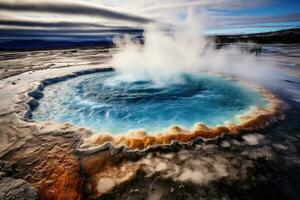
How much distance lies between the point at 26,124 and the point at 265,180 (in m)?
6.26

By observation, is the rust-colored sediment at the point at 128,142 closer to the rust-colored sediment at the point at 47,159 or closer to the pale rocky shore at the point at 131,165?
the pale rocky shore at the point at 131,165

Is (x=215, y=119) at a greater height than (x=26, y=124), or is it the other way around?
(x=26, y=124)

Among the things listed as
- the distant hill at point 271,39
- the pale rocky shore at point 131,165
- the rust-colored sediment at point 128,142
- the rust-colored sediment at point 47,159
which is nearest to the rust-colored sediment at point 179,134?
the rust-colored sediment at point 128,142

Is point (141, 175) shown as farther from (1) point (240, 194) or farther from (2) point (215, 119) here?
(2) point (215, 119)

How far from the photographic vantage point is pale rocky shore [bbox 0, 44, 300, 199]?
3.37 m

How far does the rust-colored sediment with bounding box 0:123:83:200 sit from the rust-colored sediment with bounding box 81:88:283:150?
0.60m

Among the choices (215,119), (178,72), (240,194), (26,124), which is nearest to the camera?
(240,194)

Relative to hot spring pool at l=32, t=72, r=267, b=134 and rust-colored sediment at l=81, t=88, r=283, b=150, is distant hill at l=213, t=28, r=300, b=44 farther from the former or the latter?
rust-colored sediment at l=81, t=88, r=283, b=150

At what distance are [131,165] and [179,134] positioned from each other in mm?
1767

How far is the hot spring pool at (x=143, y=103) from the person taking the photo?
22.1 ft

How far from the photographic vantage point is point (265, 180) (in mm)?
3592

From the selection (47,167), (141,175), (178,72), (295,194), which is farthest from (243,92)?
(47,167)

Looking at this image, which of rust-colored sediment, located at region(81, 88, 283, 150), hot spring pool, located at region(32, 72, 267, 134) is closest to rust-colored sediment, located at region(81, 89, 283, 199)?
rust-colored sediment, located at region(81, 88, 283, 150)

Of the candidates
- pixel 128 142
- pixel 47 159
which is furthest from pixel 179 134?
pixel 47 159
